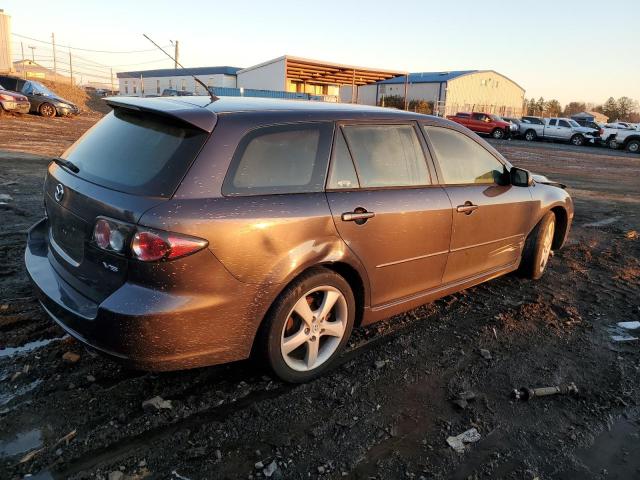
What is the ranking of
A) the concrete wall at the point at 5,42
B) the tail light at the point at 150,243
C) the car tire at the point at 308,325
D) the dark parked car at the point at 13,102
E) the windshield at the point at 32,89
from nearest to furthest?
the tail light at the point at 150,243 → the car tire at the point at 308,325 → the dark parked car at the point at 13,102 → the windshield at the point at 32,89 → the concrete wall at the point at 5,42

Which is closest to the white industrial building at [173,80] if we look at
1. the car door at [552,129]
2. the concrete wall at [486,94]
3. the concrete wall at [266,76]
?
the concrete wall at [266,76]

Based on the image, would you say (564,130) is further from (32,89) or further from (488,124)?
(32,89)

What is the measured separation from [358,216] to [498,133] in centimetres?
3342

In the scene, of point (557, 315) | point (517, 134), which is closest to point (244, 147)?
point (557, 315)

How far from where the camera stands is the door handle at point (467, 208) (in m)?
3.79

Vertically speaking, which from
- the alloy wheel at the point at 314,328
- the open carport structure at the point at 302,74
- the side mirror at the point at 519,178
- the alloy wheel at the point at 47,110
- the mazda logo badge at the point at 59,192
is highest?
the open carport structure at the point at 302,74

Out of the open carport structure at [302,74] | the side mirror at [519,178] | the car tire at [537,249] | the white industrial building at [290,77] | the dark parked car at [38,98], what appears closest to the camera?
the side mirror at [519,178]

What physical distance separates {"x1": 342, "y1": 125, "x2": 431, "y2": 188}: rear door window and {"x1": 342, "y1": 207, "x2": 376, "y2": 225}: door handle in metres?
0.20

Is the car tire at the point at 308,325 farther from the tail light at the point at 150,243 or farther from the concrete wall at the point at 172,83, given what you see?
the concrete wall at the point at 172,83

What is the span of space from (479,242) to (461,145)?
0.82m

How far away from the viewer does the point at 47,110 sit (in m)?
22.4

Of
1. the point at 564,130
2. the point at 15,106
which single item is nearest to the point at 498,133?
the point at 564,130

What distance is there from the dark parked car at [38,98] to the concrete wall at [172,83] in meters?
22.3

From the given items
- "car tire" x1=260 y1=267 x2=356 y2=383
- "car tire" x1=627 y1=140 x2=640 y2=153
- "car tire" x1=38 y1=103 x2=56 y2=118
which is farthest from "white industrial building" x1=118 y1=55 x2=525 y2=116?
"car tire" x1=260 y1=267 x2=356 y2=383
